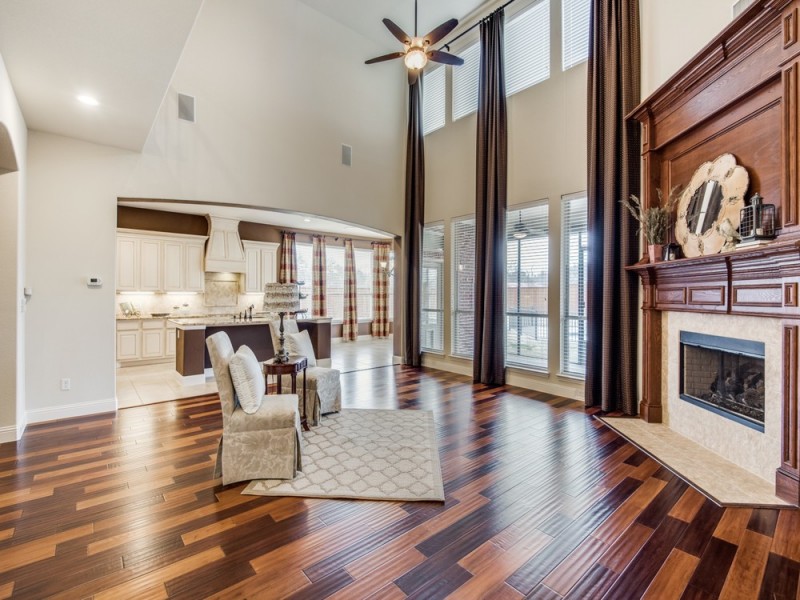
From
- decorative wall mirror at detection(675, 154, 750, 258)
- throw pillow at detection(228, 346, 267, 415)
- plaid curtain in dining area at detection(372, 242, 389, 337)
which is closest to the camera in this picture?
throw pillow at detection(228, 346, 267, 415)

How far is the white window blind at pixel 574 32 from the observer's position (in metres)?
4.98

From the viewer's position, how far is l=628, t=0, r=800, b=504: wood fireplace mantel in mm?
2479

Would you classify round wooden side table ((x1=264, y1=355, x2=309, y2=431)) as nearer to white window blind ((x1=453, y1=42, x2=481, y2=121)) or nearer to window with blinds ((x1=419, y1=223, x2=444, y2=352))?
window with blinds ((x1=419, y1=223, x2=444, y2=352))

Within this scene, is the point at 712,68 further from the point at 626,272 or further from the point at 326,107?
the point at 326,107

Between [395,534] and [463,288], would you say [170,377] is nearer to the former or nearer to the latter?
[463,288]

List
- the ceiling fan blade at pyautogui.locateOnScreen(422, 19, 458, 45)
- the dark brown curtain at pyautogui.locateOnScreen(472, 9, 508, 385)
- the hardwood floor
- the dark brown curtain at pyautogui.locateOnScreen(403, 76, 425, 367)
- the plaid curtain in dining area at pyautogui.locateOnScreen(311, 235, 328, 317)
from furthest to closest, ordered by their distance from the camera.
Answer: the plaid curtain in dining area at pyautogui.locateOnScreen(311, 235, 328, 317)
the dark brown curtain at pyautogui.locateOnScreen(403, 76, 425, 367)
the dark brown curtain at pyautogui.locateOnScreen(472, 9, 508, 385)
the ceiling fan blade at pyautogui.locateOnScreen(422, 19, 458, 45)
the hardwood floor

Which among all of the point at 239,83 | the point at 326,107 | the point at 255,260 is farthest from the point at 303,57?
the point at 255,260

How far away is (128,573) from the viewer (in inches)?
72.5

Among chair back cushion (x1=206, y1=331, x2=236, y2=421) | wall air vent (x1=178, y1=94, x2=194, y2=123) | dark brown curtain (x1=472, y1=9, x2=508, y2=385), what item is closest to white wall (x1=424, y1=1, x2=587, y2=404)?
dark brown curtain (x1=472, y1=9, x2=508, y2=385)

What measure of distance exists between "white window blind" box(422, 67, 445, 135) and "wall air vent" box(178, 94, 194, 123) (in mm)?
3906

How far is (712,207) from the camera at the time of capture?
3268 millimetres

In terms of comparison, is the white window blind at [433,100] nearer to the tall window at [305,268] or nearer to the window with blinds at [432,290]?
the window with blinds at [432,290]

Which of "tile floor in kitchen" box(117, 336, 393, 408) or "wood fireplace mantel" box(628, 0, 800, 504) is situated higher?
"wood fireplace mantel" box(628, 0, 800, 504)

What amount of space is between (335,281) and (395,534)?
883 centimetres
